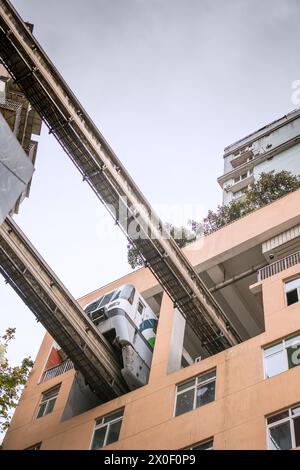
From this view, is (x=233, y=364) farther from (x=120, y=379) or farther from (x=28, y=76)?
(x=28, y=76)

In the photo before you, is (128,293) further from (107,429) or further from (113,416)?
(107,429)

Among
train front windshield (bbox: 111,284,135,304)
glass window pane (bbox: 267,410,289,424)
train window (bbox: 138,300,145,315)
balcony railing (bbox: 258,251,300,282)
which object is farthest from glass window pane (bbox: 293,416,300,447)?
train window (bbox: 138,300,145,315)

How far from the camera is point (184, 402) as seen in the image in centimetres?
1873

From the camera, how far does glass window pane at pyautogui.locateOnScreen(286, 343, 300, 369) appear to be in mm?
16984

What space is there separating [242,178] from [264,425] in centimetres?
4412

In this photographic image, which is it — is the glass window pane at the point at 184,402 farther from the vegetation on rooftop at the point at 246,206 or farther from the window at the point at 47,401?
the vegetation on rooftop at the point at 246,206

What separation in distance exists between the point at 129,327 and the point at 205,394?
5.52m

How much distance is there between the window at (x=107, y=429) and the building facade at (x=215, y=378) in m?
0.04

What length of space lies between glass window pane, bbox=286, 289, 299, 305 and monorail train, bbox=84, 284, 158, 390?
6447mm

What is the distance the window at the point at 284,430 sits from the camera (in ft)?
48.6

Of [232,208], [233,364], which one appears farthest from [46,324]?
[232,208]

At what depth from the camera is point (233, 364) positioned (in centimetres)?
1850

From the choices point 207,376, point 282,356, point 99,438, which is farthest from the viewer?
point 99,438

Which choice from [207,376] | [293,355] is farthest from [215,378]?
[293,355]
